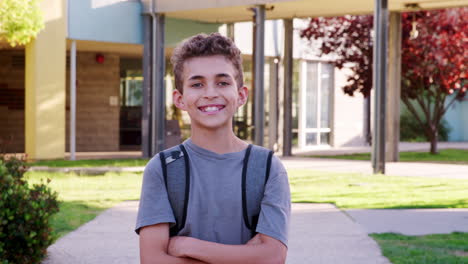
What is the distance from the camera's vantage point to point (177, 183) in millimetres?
2279

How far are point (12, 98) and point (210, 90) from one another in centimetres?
1920

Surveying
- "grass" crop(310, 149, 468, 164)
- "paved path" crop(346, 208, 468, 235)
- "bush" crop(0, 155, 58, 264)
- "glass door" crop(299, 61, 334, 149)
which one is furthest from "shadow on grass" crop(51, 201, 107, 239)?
"glass door" crop(299, 61, 334, 149)

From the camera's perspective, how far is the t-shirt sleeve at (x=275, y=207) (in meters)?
2.29

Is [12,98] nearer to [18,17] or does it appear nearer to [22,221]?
[18,17]

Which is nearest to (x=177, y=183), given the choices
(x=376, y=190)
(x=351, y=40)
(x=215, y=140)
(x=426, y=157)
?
(x=215, y=140)

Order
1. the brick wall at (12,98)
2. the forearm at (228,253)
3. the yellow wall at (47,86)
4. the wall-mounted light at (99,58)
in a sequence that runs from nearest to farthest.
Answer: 1. the forearm at (228,253)
2. the yellow wall at (47,86)
3. the brick wall at (12,98)
4. the wall-mounted light at (99,58)

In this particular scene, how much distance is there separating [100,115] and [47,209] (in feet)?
52.3

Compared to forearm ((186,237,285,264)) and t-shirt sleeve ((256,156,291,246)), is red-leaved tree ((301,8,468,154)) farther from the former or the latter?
forearm ((186,237,285,264))

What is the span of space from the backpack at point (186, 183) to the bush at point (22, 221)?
9.87ft

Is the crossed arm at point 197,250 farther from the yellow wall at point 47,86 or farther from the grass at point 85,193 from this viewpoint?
the yellow wall at point 47,86

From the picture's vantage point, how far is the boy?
2.24 m

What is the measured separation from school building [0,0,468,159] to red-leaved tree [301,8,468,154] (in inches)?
44.3

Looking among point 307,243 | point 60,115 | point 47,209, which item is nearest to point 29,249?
point 47,209

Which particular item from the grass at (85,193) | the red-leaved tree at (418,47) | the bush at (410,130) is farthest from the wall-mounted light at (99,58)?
the bush at (410,130)
